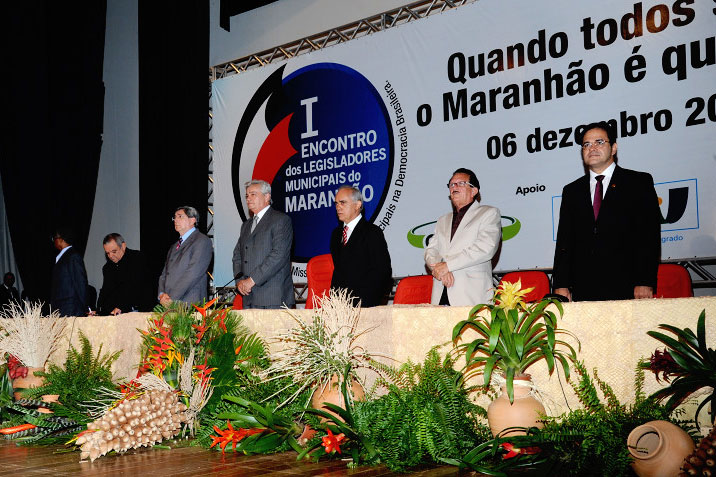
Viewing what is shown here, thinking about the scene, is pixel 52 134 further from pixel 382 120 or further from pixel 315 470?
pixel 315 470

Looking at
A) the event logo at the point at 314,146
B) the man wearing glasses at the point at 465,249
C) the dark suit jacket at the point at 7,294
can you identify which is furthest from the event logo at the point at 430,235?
the dark suit jacket at the point at 7,294

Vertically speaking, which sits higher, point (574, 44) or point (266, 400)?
point (574, 44)

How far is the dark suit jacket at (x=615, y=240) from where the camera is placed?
9.41 ft

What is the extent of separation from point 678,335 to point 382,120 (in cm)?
383

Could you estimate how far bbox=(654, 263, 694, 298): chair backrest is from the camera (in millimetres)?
3330

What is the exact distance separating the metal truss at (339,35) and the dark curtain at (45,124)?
2.17 m

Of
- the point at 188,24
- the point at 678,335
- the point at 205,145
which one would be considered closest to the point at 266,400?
the point at 678,335

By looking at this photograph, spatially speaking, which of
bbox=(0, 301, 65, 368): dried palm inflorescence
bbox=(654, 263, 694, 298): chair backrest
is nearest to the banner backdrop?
bbox=(654, 263, 694, 298): chair backrest

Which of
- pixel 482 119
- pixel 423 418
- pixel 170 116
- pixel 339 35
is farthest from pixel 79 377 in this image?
pixel 170 116

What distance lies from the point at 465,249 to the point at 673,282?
0.98m

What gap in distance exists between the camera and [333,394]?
2.21 meters

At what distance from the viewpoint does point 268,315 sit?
8.71 ft

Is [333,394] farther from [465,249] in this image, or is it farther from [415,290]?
[415,290]

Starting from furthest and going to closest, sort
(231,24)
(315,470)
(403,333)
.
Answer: (231,24)
(403,333)
(315,470)
